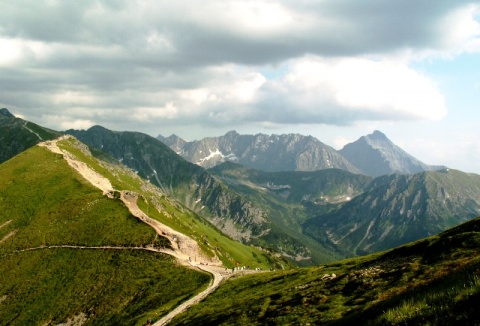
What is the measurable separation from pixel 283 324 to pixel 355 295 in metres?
10.2

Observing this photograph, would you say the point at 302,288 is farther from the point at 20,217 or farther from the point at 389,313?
the point at 20,217

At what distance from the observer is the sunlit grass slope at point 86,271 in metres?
111

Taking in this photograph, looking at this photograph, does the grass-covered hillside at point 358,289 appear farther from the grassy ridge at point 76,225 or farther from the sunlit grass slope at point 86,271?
the grassy ridge at point 76,225

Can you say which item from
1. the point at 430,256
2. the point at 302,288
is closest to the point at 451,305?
the point at 430,256

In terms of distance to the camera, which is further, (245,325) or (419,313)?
(245,325)

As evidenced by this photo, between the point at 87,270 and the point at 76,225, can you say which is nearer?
the point at 87,270

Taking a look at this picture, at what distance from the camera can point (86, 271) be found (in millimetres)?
138375

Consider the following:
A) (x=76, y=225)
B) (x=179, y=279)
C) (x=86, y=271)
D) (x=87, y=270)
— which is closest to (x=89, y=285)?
(x=86, y=271)

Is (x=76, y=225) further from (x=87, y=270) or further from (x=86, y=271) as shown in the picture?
(x=86, y=271)

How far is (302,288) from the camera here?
6056cm

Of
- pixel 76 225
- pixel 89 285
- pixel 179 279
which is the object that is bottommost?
pixel 89 285

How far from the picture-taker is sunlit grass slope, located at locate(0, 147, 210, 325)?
11115cm

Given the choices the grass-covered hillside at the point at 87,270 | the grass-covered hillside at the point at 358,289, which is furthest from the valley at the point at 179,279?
the grass-covered hillside at the point at 87,270

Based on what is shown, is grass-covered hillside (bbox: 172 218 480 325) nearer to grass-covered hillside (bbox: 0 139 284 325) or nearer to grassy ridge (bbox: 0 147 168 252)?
grass-covered hillside (bbox: 0 139 284 325)
